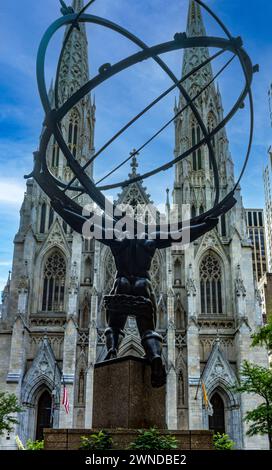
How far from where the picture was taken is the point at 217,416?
39125 millimetres

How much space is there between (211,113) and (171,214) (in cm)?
1058

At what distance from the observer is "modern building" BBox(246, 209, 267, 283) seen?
389ft

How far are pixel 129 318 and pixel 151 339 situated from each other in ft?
97.8

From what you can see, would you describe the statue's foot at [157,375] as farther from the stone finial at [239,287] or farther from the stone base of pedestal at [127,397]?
the stone finial at [239,287]

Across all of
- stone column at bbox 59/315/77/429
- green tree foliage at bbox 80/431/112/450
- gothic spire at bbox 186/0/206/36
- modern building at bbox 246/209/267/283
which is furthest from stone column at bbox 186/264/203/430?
modern building at bbox 246/209/267/283

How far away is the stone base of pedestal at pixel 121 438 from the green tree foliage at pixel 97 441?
0.16m

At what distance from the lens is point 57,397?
125ft

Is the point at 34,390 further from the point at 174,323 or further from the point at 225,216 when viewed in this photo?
the point at 225,216

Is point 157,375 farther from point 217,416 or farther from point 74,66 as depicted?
point 74,66

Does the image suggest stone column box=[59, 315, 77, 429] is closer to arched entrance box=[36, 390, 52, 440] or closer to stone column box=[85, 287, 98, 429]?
A: stone column box=[85, 287, 98, 429]

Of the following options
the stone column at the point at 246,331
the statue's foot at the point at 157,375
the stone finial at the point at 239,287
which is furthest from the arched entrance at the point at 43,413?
the statue's foot at the point at 157,375

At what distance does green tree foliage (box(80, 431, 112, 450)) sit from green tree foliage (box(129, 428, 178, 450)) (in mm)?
453

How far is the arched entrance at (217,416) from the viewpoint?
1532 inches

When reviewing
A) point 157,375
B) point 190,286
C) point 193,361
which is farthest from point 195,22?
point 157,375
